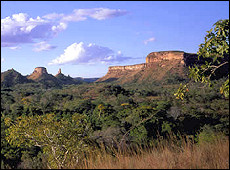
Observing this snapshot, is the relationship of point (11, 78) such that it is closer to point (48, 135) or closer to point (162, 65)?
point (162, 65)

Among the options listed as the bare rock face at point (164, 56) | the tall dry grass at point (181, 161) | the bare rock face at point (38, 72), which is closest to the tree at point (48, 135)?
the tall dry grass at point (181, 161)

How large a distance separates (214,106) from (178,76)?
42.8 meters

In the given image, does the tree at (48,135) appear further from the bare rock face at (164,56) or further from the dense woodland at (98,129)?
the bare rock face at (164,56)

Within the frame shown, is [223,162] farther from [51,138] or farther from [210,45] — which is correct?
[51,138]

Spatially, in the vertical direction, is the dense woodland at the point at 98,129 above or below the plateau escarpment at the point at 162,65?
below

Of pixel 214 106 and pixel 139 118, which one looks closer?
pixel 139 118

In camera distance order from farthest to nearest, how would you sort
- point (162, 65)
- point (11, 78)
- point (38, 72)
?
point (38, 72) < point (11, 78) < point (162, 65)

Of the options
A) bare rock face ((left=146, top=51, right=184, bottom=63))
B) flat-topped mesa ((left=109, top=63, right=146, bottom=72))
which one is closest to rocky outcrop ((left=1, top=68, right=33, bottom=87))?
flat-topped mesa ((left=109, top=63, right=146, bottom=72))

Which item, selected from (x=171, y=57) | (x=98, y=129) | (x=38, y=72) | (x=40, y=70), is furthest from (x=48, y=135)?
(x=40, y=70)

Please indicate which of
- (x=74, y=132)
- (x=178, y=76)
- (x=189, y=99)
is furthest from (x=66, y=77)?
(x=74, y=132)

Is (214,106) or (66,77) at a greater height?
(66,77)

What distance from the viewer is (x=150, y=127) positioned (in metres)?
19.9

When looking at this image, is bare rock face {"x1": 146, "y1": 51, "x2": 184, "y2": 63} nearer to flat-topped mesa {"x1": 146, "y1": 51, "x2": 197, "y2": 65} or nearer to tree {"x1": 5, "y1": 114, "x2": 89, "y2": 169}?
flat-topped mesa {"x1": 146, "y1": 51, "x2": 197, "y2": 65}

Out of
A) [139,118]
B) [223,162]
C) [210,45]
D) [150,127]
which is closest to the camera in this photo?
[223,162]
